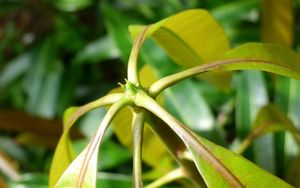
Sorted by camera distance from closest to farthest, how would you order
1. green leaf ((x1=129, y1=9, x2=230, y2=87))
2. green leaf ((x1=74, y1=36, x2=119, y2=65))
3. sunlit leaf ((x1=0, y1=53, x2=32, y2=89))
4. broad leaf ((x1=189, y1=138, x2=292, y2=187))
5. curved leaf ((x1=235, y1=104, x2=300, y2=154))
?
broad leaf ((x1=189, y1=138, x2=292, y2=187)) → green leaf ((x1=129, y1=9, x2=230, y2=87)) → curved leaf ((x1=235, y1=104, x2=300, y2=154)) → green leaf ((x1=74, y1=36, x2=119, y2=65)) → sunlit leaf ((x1=0, y1=53, x2=32, y2=89))

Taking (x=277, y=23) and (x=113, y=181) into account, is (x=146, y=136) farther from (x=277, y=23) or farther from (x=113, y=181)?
(x=277, y=23)

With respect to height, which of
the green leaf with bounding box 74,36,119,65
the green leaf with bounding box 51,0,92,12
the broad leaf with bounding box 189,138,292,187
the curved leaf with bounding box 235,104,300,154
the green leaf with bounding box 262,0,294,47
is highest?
the green leaf with bounding box 51,0,92,12

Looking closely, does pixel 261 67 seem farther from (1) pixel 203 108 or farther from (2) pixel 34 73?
(2) pixel 34 73

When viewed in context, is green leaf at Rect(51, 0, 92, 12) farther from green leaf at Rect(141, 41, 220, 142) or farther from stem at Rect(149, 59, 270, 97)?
stem at Rect(149, 59, 270, 97)

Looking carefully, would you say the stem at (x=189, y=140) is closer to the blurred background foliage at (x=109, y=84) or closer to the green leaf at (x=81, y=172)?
the green leaf at (x=81, y=172)

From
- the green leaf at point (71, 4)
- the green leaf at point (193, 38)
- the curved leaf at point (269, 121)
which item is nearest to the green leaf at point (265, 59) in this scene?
the green leaf at point (193, 38)

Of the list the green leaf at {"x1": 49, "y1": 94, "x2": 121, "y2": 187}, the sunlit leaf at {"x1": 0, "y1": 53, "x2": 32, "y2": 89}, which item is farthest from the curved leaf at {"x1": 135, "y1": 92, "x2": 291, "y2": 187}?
the sunlit leaf at {"x1": 0, "y1": 53, "x2": 32, "y2": 89}

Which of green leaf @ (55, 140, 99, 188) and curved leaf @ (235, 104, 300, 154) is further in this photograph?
curved leaf @ (235, 104, 300, 154)
